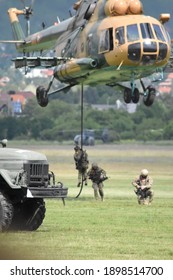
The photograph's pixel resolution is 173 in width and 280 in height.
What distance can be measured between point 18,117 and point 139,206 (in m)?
75.6

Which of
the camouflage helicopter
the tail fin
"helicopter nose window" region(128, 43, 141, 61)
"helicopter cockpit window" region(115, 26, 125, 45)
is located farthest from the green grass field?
the tail fin

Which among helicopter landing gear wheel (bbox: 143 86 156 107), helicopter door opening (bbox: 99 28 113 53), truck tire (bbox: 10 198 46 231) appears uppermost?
helicopter door opening (bbox: 99 28 113 53)

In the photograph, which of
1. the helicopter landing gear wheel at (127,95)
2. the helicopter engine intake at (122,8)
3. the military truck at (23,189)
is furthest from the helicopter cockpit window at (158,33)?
the military truck at (23,189)

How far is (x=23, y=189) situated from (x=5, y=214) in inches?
29.0

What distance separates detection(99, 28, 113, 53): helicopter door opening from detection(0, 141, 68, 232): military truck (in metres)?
22.1

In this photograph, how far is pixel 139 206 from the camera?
39.3 meters

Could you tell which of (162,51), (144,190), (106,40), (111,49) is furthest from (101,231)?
(106,40)

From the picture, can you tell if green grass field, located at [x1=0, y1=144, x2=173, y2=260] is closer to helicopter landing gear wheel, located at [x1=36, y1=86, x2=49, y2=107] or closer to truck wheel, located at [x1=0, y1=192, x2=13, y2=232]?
truck wheel, located at [x1=0, y1=192, x2=13, y2=232]

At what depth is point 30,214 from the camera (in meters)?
29.1

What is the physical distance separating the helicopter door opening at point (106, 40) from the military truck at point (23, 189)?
22.1 metres

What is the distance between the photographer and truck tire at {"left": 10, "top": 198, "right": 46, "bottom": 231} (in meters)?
29.0

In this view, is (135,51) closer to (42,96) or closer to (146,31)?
(146,31)

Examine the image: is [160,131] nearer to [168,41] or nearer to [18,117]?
[18,117]
